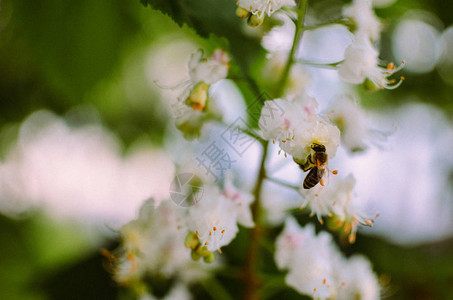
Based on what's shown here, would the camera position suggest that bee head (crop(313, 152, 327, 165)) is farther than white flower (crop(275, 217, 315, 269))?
No

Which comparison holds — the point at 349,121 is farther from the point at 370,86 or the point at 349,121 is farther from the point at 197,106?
the point at 197,106

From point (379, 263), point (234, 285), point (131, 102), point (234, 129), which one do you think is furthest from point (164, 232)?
point (131, 102)

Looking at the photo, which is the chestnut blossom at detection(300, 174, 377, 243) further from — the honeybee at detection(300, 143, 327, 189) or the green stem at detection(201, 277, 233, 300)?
the green stem at detection(201, 277, 233, 300)

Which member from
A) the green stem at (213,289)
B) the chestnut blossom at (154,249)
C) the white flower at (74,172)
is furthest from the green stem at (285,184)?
the white flower at (74,172)

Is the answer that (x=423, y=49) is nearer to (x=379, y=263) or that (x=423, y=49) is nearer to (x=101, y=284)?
(x=379, y=263)

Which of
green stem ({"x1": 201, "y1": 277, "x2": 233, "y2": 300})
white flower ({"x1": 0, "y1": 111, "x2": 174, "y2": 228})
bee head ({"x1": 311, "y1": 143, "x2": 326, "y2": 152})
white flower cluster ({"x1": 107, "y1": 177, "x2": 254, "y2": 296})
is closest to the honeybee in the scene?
bee head ({"x1": 311, "y1": 143, "x2": 326, "y2": 152})

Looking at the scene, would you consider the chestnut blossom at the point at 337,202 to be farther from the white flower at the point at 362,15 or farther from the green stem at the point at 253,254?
the white flower at the point at 362,15
